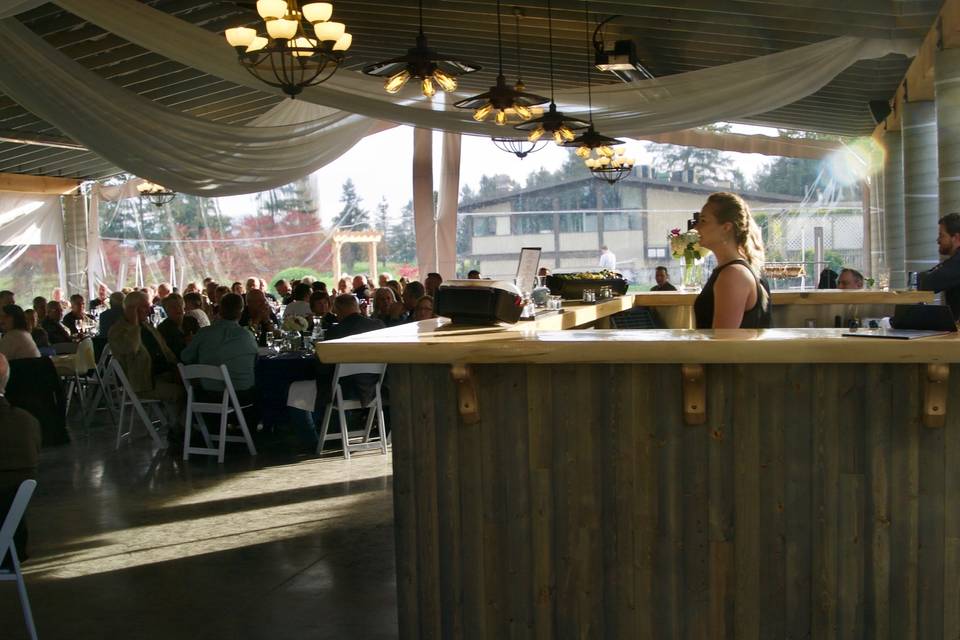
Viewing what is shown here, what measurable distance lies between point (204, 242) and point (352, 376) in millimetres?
10420

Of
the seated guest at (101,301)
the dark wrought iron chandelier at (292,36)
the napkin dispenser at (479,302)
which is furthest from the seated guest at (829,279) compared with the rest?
the seated guest at (101,301)

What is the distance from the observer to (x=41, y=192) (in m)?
14.6

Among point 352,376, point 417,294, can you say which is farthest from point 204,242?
point 352,376

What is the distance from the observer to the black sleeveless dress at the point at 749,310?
10.4ft

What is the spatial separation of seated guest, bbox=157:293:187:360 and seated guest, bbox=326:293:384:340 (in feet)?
4.59

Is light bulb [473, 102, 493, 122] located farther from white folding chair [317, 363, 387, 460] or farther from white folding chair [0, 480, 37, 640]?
white folding chair [0, 480, 37, 640]

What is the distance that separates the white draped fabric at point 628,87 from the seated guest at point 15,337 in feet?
6.64

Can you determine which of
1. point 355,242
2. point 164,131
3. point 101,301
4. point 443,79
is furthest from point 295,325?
point 355,242

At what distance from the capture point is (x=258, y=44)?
4633 millimetres

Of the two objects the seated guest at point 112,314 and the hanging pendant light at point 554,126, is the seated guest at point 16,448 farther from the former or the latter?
the seated guest at point 112,314

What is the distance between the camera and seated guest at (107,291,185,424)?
6.75 metres

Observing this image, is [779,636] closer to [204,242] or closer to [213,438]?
[213,438]

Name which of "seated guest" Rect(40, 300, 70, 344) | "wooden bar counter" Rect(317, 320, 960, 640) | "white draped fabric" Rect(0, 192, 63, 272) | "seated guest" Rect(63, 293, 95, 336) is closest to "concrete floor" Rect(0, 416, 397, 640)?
"wooden bar counter" Rect(317, 320, 960, 640)

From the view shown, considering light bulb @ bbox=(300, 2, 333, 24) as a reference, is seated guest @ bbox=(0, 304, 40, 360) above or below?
below
